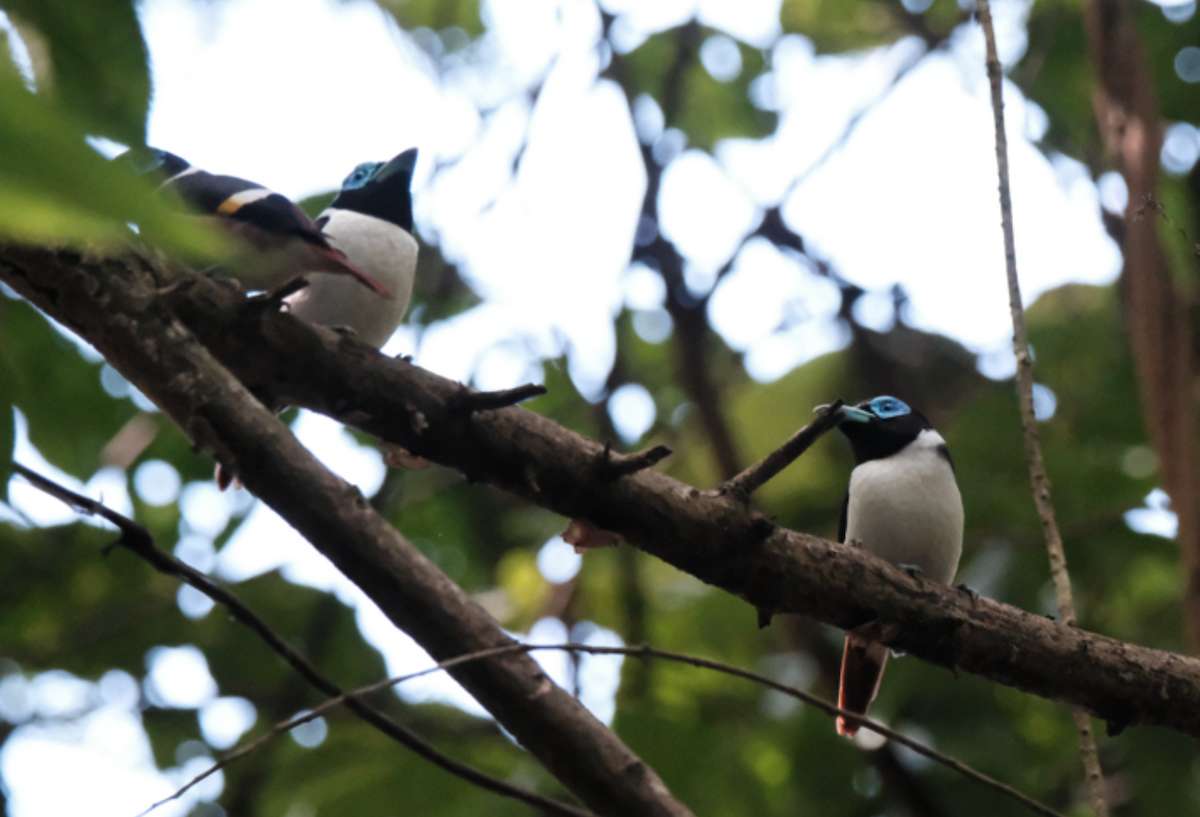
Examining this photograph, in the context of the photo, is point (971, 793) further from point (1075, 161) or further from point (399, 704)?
point (1075, 161)

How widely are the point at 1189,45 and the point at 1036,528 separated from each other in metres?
3.05

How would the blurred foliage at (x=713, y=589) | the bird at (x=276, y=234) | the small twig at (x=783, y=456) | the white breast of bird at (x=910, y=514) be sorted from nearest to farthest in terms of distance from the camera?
the small twig at (x=783, y=456)
the bird at (x=276, y=234)
the white breast of bird at (x=910, y=514)
the blurred foliage at (x=713, y=589)

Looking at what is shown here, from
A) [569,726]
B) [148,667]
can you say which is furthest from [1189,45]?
[148,667]

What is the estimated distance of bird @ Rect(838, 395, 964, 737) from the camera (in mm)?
3494

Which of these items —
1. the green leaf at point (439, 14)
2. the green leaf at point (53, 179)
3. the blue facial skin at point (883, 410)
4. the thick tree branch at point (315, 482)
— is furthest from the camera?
the green leaf at point (439, 14)

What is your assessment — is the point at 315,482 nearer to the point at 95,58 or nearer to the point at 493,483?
the point at 493,483

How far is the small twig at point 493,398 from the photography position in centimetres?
221

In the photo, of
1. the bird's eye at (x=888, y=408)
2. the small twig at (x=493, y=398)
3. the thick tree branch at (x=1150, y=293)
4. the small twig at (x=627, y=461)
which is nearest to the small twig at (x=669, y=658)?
the small twig at (x=627, y=461)

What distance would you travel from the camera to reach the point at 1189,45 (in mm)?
6086

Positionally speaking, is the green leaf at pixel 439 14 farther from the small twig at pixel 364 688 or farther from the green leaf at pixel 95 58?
the green leaf at pixel 95 58

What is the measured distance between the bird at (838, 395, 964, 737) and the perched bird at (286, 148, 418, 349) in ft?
4.88

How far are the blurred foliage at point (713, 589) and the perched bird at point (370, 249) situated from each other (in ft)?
0.66

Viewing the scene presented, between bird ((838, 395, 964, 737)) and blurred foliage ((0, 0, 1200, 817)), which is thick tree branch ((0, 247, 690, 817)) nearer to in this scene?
blurred foliage ((0, 0, 1200, 817))

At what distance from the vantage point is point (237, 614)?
2.32 m
